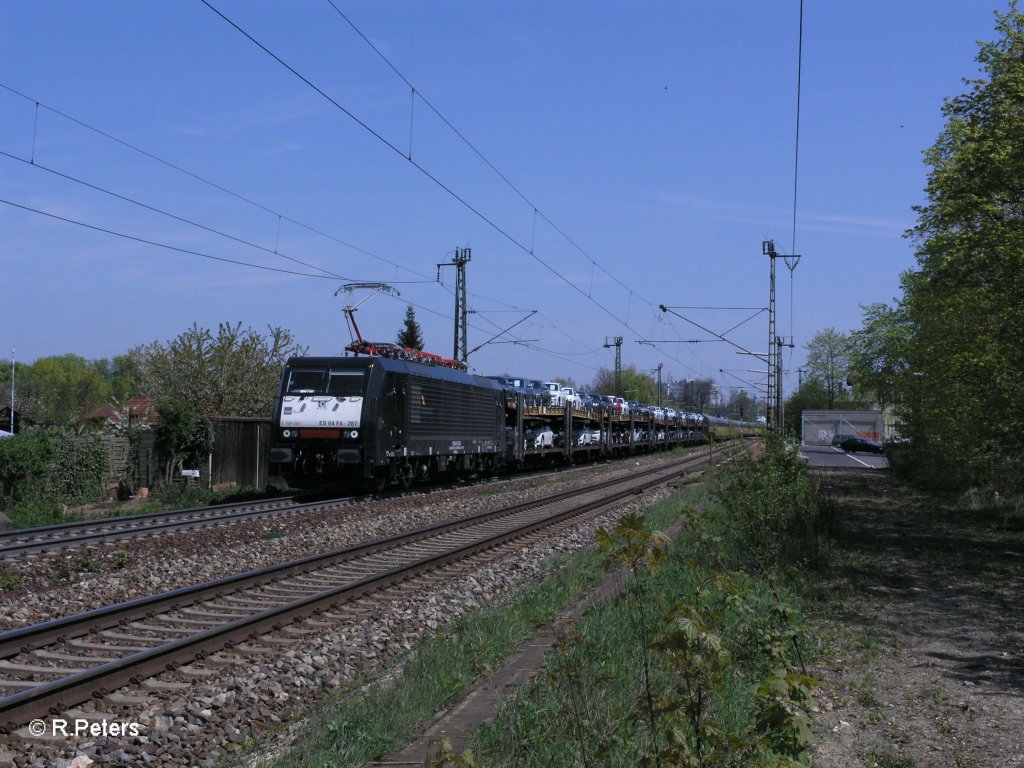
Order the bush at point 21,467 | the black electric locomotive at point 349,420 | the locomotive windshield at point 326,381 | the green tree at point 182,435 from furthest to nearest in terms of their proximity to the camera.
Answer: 1. the green tree at point 182,435
2. the locomotive windshield at point 326,381
3. the black electric locomotive at point 349,420
4. the bush at point 21,467

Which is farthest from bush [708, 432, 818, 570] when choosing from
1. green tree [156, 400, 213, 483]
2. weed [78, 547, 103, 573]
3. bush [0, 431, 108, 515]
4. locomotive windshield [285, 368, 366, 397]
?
green tree [156, 400, 213, 483]

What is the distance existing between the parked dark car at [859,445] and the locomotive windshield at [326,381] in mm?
51499

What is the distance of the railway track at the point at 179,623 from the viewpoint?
21.7 ft

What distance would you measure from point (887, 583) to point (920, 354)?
36.6ft

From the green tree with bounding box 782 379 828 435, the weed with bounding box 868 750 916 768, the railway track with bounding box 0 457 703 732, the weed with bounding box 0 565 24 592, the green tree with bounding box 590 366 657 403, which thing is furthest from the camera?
the green tree with bounding box 590 366 657 403

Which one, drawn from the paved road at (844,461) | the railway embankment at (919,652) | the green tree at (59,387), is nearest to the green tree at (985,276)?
the railway embankment at (919,652)

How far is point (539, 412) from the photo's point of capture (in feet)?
128

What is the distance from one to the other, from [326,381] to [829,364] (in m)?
77.6

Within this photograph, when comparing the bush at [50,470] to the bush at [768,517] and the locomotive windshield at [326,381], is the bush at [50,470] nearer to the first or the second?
the locomotive windshield at [326,381]

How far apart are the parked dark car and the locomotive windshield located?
51.5 m

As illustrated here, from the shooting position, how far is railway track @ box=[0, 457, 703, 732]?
6617 mm

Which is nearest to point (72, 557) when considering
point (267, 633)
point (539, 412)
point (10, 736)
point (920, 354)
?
point (267, 633)

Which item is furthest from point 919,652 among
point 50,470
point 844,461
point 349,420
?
point 844,461

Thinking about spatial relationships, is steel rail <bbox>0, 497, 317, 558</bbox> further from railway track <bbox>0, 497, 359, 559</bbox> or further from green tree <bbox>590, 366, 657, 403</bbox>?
green tree <bbox>590, 366, 657, 403</bbox>
